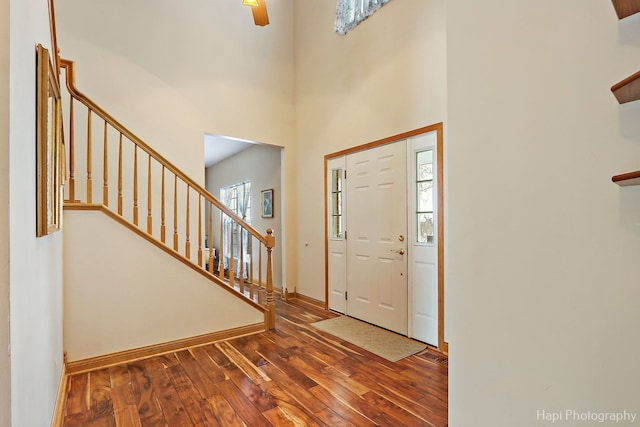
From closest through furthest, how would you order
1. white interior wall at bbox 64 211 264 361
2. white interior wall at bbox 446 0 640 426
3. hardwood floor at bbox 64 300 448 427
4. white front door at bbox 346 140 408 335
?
white interior wall at bbox 446 0 640 426
hardwood floor at bbox 64 300 448 427
white interior wall at bbox 64 211 264 361
white front door at bbox 346 140 408 335

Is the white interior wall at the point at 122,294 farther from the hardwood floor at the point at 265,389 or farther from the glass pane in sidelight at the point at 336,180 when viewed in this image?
the glass pane in sidelight at the point at 336,180

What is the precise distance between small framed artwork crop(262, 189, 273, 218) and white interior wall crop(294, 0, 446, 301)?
0.79 m

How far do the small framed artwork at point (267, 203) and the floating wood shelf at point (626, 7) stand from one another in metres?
4.87

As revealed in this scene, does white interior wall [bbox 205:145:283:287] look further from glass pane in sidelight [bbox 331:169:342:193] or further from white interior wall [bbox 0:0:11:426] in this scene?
white interior wall [bbox 0:0:11:426]

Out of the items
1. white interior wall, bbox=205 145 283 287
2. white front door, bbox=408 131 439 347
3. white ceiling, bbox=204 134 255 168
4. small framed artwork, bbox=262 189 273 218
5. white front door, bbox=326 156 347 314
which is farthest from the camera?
white ceiling, bbox=204 134 255 168

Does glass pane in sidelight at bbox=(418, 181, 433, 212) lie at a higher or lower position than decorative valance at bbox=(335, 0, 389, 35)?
lower

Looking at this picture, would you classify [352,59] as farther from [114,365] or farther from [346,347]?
[114,365]

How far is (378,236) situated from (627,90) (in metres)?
2.82

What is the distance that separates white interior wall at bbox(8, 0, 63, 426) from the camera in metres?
0.86

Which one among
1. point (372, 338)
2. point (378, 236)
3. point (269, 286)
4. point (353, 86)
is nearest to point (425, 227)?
point (378, 236)

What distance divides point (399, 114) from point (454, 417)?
274 cm

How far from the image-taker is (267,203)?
218 inches

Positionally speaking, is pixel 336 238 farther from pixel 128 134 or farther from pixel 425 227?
pixel 128 134

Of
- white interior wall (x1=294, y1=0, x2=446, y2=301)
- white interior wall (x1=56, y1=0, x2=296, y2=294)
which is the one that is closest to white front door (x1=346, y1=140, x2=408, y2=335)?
white interior wall (x1=294, y1=0, x2=446, y2=301)
